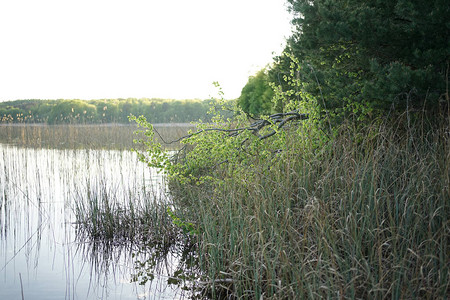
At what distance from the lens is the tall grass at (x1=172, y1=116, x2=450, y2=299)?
2711 mm

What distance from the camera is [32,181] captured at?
920cm

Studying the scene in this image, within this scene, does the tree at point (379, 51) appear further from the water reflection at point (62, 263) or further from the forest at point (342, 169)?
the water reflection at point (62, 263)

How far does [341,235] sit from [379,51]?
2.93m

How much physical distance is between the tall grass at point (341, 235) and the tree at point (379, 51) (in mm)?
750

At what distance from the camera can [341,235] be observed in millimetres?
3150

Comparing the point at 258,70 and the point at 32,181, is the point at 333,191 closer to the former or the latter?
the point at 32,181

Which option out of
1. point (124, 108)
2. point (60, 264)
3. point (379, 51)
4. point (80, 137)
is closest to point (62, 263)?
point (60, 264)

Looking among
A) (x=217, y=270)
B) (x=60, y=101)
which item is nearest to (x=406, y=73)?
(x=217, y=270)

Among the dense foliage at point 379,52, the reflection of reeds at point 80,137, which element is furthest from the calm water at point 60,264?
the dense foliage at point 379,52

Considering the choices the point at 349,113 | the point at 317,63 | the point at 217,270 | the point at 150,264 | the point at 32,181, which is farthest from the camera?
the point at 32,181

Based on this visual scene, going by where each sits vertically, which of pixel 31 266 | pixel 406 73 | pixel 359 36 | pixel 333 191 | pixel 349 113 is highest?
pixel 359 36

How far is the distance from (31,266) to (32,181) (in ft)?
16.0

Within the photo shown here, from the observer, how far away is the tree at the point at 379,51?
4.59 m

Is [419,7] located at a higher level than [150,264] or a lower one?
higher
